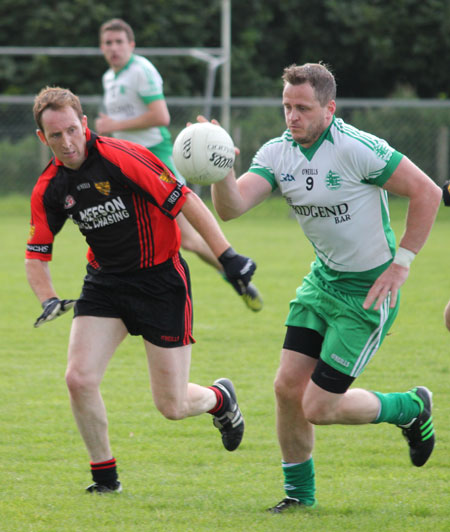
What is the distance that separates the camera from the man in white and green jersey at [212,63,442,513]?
407cm

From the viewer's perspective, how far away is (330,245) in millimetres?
4277

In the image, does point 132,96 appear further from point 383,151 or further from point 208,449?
point 383,151

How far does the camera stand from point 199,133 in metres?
4.07

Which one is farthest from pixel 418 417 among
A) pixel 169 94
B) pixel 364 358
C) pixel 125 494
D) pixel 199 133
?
pixel 169 94

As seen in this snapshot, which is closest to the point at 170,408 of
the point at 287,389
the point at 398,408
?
the point at 287,389

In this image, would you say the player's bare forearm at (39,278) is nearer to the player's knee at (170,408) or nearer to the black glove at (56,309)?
the black glove at (56,309)

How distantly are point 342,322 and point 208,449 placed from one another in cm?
141

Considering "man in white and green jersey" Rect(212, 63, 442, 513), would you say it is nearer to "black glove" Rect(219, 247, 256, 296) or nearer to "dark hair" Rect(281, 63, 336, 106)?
"dark hair" Rect(281, 63, 336, 106)

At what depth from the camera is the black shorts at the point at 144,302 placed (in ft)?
14.6

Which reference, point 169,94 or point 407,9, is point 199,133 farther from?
point 407,9

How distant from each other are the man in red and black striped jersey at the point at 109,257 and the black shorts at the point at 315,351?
0.58 meters

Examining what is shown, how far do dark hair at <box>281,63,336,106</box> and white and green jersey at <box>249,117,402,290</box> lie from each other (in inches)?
6.9

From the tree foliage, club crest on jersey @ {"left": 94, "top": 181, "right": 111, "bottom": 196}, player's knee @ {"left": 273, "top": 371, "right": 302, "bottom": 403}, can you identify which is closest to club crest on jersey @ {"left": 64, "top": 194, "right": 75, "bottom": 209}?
club crest on jersey @ {"left": 94, "top": 181, "right": 111, "bottom": 196}

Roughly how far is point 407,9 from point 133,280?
24.6 m
